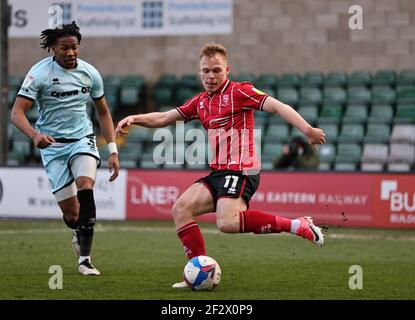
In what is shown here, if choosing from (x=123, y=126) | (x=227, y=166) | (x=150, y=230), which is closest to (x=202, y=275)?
(x=227, y=166)

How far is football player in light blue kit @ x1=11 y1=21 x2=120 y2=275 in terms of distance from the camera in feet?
33.2

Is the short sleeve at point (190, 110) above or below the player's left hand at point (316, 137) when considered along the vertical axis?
above

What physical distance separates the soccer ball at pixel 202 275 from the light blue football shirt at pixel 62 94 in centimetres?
226

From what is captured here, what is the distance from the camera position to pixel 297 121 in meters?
8.71

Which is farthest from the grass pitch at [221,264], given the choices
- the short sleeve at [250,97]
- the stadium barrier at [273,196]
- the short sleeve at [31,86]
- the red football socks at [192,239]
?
the short sleeve at [31,86]

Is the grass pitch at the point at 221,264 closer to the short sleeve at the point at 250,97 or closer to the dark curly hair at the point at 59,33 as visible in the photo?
the short sleeve at the point at 250,97

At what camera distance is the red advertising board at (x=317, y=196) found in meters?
18.1

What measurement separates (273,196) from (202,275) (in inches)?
397

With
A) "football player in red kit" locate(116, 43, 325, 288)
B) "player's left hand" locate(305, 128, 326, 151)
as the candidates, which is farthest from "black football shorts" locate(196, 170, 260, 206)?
"player's left hand" locate(305, 128, 326, 151)

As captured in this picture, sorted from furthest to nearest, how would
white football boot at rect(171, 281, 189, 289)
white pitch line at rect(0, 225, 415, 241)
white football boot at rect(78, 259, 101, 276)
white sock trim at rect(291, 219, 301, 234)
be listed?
white pitch line at rect(0, 225, 415, 241), white football boot at rect(78, 259, 101, 276), white football boot at rect(171, 281, 189, 289), white sock trim at rect(291, 219, 301, 234)

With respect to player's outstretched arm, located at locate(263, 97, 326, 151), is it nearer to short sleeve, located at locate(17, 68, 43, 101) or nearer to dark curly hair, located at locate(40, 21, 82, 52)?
dark curly hair, located at locate(40, 21, 82, 52)

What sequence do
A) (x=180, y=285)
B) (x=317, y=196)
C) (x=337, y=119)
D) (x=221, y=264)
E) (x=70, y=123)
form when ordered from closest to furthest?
1. (x=180, y=285)
2. (x=70, y=123)
3. (x=221, y=264)
4. (x=317, y=196)
5. (x=337, y=119)

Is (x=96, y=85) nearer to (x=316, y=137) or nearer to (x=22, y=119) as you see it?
(x=22, y=119)
